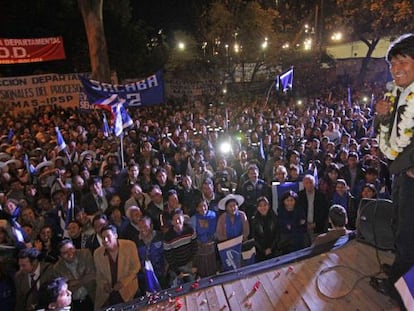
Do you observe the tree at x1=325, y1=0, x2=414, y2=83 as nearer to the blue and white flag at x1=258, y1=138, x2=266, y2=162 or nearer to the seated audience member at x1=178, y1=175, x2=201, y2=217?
the blue and white flag at x1=258, y1=138, x2=266, y2=162

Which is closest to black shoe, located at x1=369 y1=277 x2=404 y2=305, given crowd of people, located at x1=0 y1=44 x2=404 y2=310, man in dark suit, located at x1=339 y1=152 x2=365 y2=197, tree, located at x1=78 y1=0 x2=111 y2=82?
crowd of people, located at x1=0 y1=44 x2=404 y2=310

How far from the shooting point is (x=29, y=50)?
60.5 ft

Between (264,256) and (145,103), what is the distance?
5.82 meters

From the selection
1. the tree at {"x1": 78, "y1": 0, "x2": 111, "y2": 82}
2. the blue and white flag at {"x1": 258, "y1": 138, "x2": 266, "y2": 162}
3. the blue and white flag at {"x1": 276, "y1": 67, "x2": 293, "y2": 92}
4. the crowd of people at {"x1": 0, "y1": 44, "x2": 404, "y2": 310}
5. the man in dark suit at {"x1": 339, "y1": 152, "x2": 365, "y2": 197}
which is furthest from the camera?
the tree at {"x1": 78, "y1": 0, "x2": 111, "y2": 82}

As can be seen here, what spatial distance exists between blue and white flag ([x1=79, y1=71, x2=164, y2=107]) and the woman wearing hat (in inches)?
203

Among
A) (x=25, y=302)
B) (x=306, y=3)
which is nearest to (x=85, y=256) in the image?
(x=25, y=302)

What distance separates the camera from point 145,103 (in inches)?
396

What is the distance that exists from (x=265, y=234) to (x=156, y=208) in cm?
179

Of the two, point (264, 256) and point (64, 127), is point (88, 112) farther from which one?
point (264, 256)

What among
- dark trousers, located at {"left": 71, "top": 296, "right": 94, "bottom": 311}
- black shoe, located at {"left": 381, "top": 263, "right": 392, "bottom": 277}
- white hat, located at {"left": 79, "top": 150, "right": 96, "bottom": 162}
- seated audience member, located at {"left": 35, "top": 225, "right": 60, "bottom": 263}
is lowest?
dark trousers, located at {"left": 71, "top": 296, "right": 94, "bottom": 311}

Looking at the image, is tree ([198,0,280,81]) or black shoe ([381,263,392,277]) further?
tree ([198,0,280,81])

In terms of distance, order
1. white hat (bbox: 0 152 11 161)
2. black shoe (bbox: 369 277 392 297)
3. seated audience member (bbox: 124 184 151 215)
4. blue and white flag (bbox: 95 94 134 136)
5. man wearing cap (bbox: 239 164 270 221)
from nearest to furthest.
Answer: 1. black shoe (bbox: 369 277 392 297)
2. seated audience member (bbox: 124 184 151 215)
3. man wearing cap (bbox: 239 164 270 221)
4. blue and white flag (bbox: 95 94 134 136)
5. white hat (bbox: 0 152 11 161)

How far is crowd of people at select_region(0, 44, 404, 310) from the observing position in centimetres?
467

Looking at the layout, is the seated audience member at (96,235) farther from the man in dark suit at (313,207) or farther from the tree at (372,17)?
the tree at (372,17)
